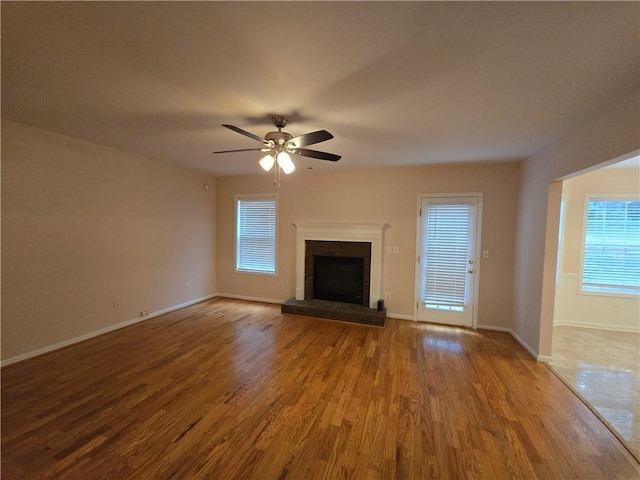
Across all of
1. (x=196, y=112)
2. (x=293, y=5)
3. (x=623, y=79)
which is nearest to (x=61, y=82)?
(x=196, y=112)

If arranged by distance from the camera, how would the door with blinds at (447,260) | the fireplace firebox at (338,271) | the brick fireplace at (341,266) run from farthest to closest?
the fireplace firebox at (338,271)
the brick fireplace at (341,266)
the door with blinds at (447,260)

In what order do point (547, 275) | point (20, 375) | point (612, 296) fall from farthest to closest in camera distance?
point (612, 296)
point (547, 275)
point (20, 375)

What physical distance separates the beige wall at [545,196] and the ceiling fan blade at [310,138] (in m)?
2.18

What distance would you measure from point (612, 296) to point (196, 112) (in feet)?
20.7

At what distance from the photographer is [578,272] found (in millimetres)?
4191

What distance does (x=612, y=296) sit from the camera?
4051 millimetres

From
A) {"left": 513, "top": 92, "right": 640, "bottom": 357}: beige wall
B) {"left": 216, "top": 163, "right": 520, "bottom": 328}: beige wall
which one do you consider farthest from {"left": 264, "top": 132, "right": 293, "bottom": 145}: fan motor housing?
{"left": 513, "top": 92, "right": 640, "bottom": 357}: beige wall

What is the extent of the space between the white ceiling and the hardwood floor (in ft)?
8.35

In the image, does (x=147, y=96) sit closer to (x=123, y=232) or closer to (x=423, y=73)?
(x=423, y=73)

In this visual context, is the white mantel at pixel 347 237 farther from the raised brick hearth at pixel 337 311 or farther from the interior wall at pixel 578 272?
the interior wall at pixel 578 272

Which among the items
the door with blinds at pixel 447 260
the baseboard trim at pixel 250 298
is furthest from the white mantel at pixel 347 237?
the door with blinds at pixel 447 260

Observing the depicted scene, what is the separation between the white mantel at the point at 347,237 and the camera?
14.6 feet

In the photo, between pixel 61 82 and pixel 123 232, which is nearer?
pixel 61 82

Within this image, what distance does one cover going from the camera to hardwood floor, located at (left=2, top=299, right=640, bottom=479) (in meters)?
1.67
